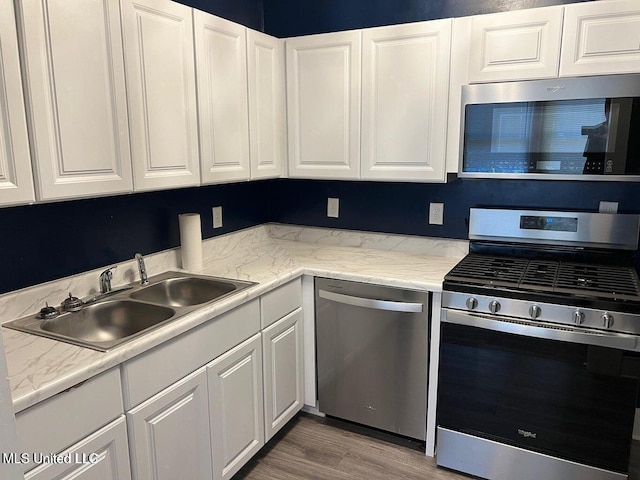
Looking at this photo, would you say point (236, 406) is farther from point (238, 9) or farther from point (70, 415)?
point (238, 9)

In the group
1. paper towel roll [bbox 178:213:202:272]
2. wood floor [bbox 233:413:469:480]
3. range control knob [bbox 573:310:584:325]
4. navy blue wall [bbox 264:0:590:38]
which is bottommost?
wood floor [bbox 233:413:469:480]

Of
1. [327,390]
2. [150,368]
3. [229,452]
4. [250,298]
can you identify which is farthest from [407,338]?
[150,368]

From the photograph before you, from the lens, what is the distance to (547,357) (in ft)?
6.46

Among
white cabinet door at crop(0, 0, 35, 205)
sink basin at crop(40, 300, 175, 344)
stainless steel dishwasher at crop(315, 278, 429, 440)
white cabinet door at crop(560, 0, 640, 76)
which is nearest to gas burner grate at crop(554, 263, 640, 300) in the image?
stainless steel dishwasher at crop(315, 278, 429, 440)

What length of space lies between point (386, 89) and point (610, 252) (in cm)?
135

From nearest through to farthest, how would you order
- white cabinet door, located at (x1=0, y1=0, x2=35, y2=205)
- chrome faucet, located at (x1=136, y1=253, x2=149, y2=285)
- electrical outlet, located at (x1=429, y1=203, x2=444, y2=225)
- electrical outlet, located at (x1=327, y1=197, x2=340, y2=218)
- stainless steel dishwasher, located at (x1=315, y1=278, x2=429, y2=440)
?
white cabinet door, located at (x1=0, y1=0, x2=35, y2=205)
chrome faucet, located at (x1=136, y1=253, x2=149, y2=285)
stainless steel dishwasher, located at (x1=315, y1=278, x2=429, y2=440)
electrical outlet, located at (x1=429, y1=203, x2=444, y2=225)
electrical outlet, located at (x1=327, y1=197, x2=340, y2=218)

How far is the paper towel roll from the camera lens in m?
2.41

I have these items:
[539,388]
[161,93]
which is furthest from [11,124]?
[539,388]

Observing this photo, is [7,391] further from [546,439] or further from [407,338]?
[546,439]

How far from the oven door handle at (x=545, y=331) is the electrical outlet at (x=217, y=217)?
4.66 feet

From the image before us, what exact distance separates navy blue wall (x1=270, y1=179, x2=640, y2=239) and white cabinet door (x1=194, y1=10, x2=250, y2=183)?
0.74 m

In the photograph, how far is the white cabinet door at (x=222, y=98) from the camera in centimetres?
214

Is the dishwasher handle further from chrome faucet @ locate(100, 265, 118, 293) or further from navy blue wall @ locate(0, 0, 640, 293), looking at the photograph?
chrome faucet @ locate(100, 265, 118, 293)

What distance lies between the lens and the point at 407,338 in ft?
7.59
